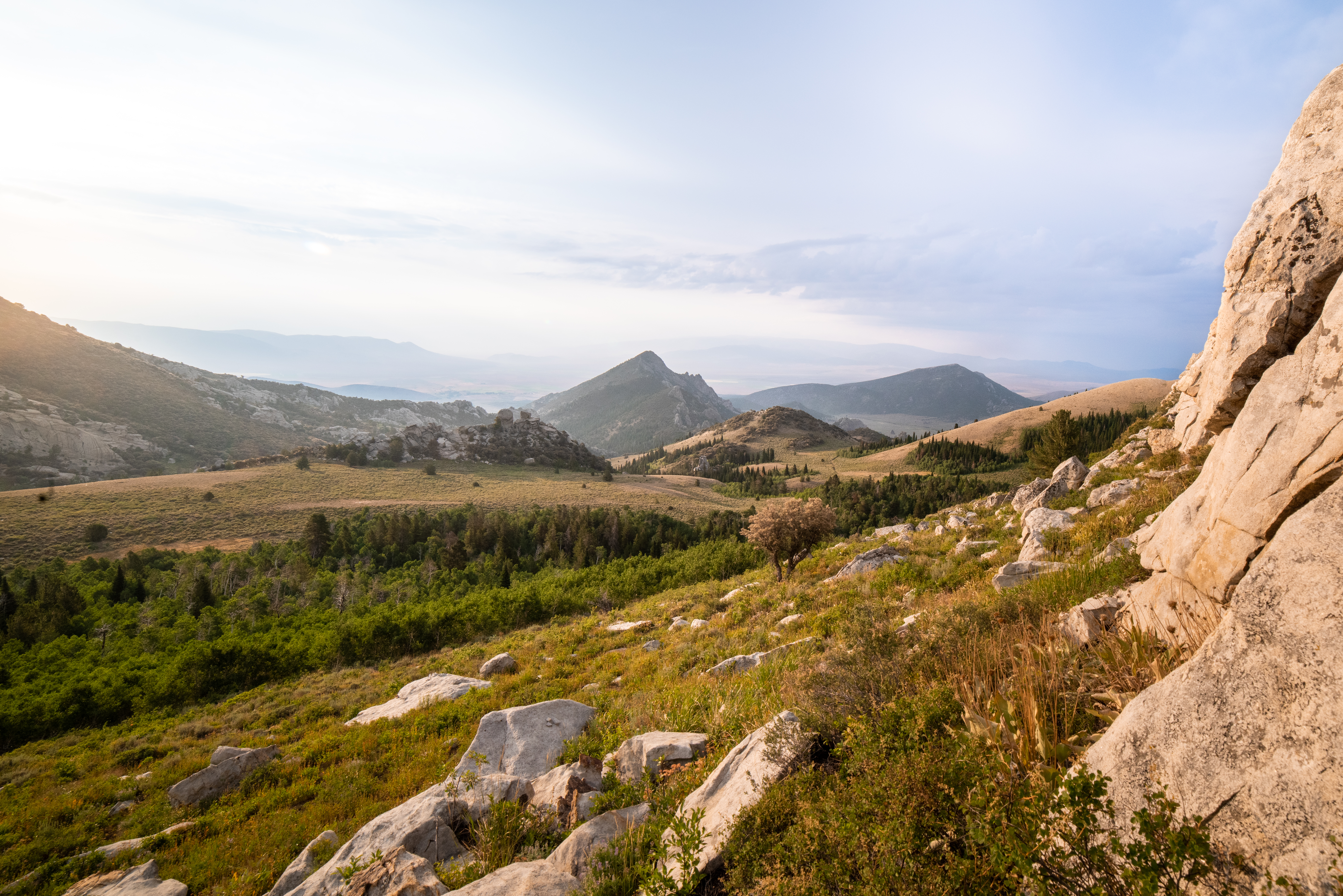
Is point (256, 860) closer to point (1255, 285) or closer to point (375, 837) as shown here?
point (375, 837)

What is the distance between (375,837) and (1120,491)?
20.2m

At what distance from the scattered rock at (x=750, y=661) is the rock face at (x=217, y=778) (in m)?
11.7

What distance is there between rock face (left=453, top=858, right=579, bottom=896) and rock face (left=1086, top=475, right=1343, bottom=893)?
206 inches

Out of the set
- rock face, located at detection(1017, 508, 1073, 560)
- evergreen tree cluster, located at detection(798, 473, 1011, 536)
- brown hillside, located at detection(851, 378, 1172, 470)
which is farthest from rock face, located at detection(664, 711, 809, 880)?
brown hillside, located at detection(851, 378, 1172, 470)

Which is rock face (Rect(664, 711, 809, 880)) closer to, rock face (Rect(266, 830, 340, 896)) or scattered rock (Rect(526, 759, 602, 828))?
scattered rock (Rect(526, 759, 602, 828))

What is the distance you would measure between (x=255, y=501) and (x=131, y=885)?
→ 90.0 m

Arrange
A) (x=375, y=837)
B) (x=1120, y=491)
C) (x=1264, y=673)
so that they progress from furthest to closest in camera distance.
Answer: (x=1120, y=491)
(x=375, y=837)
(x=1264, y=673)

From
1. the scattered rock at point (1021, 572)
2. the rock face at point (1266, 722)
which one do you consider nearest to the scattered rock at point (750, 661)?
the scattered rock at point (1021, 572)

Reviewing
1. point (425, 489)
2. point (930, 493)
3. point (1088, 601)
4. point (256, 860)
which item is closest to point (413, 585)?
point (256, 860)

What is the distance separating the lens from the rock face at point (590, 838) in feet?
17.8

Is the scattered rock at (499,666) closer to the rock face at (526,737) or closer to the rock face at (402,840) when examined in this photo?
the rock face at (526,737)

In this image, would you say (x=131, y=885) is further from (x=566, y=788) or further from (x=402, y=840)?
(x=566, y=788)

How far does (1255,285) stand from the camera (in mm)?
6348

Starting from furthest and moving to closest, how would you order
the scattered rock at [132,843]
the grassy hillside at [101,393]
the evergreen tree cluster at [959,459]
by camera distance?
the grassy hillside at [101,393], the evergreen tree cluster at [959,459], the scattered rock at [132,843]
